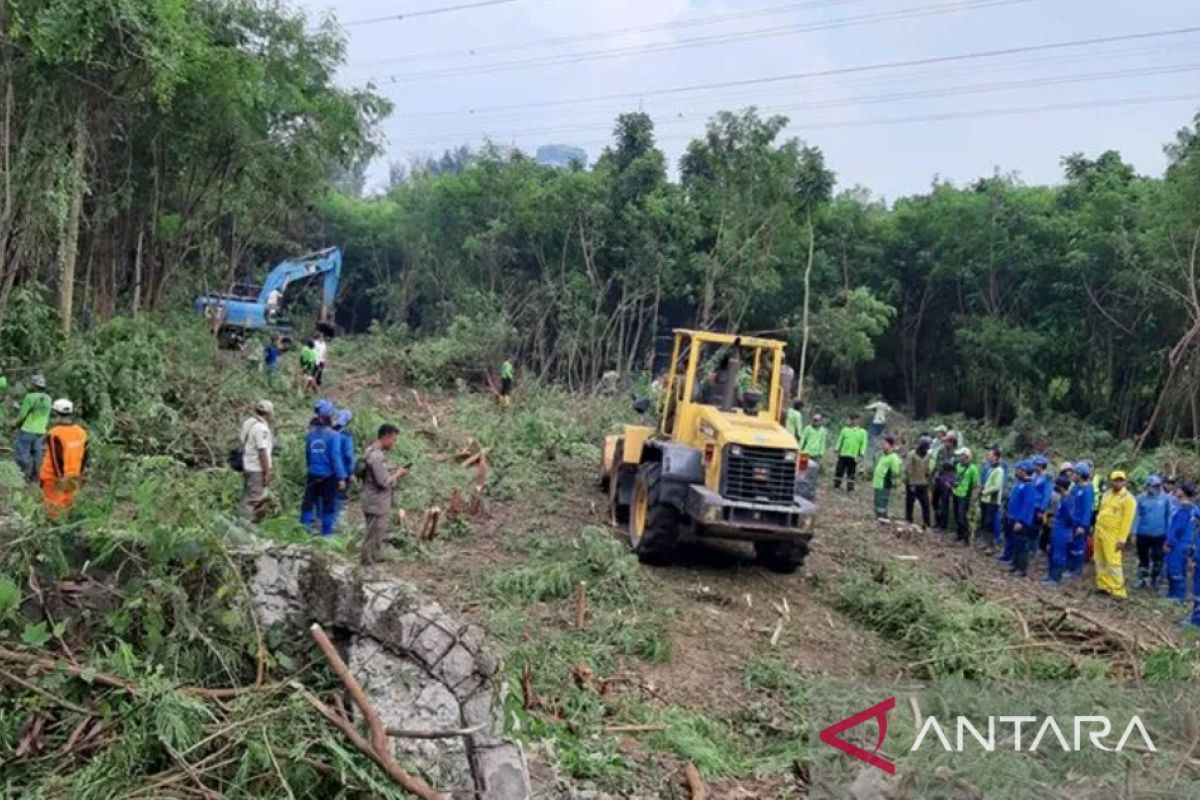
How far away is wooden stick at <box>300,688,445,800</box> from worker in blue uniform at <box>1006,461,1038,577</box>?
9.48 m

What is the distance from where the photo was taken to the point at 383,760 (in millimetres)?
4188

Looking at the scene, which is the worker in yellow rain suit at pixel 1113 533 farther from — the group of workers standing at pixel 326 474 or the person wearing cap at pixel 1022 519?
the group of workers standing at pixel 326 474

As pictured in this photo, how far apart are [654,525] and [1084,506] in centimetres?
492

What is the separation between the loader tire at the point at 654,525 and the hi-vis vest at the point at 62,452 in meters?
4.88

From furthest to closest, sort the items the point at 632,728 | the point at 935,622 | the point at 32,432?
the point at 32,432 → the point at 935,622 → the point at 632,728

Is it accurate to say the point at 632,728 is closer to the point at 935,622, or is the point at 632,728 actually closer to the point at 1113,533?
the point at 935,622

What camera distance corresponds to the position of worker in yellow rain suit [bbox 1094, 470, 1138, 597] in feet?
37.4

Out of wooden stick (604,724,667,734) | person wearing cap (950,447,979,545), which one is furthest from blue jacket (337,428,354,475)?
person wearing cap (950,447,979,545)

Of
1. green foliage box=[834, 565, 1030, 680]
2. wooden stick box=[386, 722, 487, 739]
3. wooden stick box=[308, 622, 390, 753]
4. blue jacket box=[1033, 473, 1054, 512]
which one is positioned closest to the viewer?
wooden stick box=[308, 622, 390, 753]

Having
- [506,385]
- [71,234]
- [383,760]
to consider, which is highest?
[71,234]

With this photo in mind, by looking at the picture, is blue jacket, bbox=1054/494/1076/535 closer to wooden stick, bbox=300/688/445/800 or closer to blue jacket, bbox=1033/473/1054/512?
blue jacket, bbox=1033/473/1054/512

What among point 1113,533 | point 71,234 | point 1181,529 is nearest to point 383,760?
point 1113,533

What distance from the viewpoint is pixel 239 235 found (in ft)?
75.2

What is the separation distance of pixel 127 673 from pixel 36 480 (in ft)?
21.0
